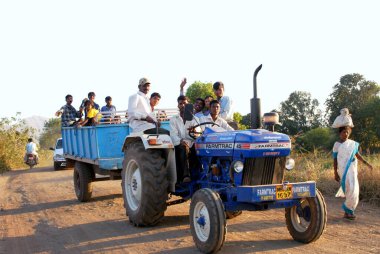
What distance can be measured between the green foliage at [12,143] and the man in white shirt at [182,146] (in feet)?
58.5

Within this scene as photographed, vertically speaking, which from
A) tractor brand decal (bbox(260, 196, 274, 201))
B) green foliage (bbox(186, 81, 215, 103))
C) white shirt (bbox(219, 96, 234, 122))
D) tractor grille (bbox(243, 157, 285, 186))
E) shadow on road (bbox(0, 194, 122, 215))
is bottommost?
shadow on road (bbox(0, 194, 122, 215))

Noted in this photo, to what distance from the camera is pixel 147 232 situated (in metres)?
7.02

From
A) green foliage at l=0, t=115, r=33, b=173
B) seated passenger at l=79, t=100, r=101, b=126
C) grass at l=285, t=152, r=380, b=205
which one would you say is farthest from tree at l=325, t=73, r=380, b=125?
seated passenger at l=79, t=100, r=101, b=126

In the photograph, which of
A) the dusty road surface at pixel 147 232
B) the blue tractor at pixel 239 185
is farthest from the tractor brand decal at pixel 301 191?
the dusty road surface at pixel 147 232

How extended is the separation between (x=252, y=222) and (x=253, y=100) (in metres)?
2.29

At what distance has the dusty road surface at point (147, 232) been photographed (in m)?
5.96

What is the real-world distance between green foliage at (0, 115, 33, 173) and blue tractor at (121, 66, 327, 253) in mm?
17785

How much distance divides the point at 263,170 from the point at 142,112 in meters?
2.80

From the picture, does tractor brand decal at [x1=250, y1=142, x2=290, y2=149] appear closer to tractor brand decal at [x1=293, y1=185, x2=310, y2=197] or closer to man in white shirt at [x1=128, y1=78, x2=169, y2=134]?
tractor brand decal at [x1=293, y1=185, x2=310, y2=197]

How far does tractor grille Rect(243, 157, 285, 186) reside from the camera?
602 centimetres

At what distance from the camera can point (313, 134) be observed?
1688 inches

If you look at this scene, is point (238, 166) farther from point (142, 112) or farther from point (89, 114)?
point (89, 114)

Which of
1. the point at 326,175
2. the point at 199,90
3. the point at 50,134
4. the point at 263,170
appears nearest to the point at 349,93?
the point at 199,90

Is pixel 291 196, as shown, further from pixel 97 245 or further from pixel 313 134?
pixel 313 134
